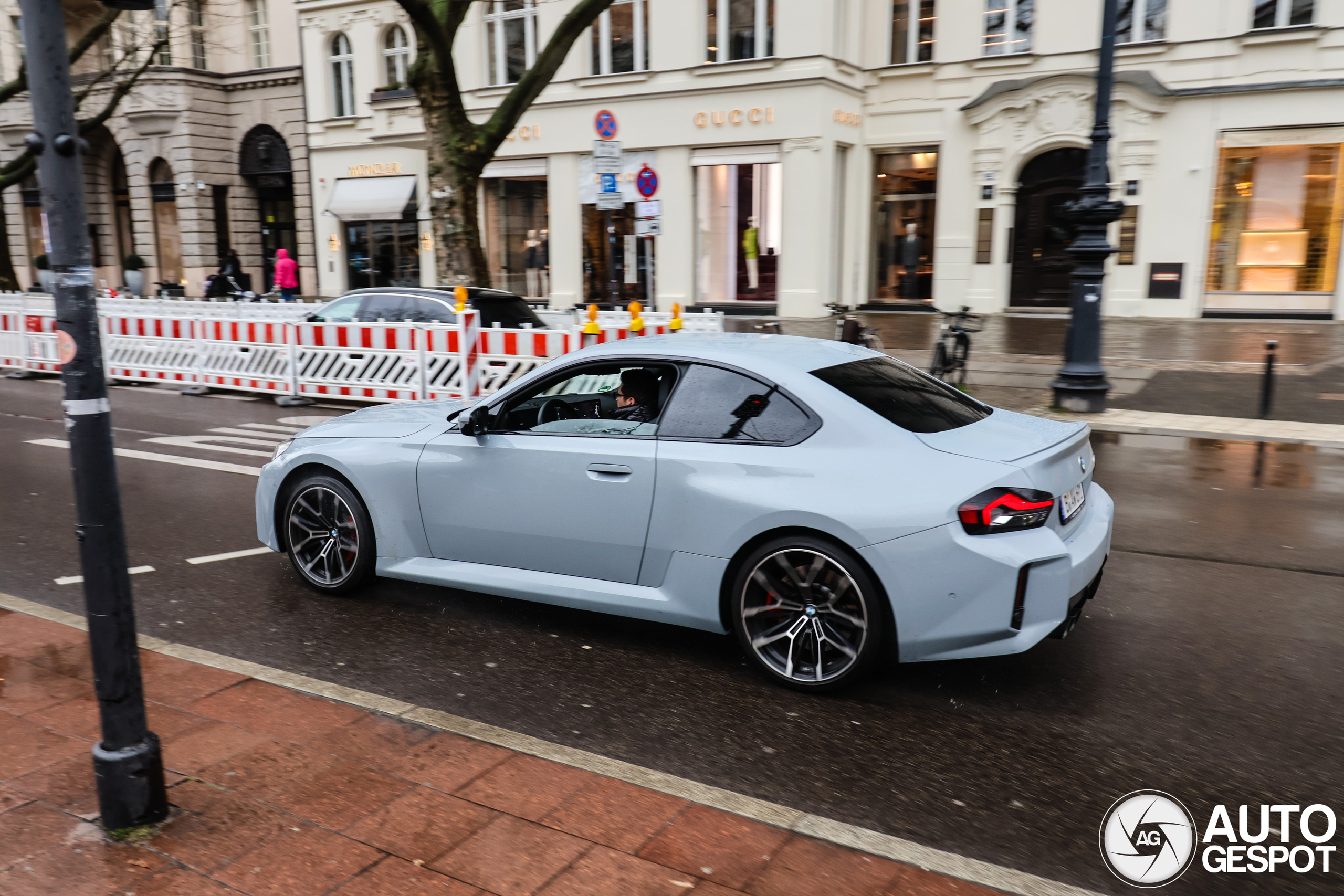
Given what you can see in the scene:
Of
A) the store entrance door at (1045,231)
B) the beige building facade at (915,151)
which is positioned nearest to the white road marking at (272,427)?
the beige building facade at (915,151)

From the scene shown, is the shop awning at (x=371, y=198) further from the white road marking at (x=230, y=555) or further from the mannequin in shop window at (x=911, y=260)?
the white road marking at (x=230, y=555)

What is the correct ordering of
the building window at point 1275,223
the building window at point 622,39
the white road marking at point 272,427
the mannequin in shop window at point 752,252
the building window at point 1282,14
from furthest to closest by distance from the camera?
1. the building window at point 622,39
2. the mannequin in shop window at point 752,252
3. the building window at point 1275,223
4. the building window at point 1282,14
5. the white road marking at point 272,427

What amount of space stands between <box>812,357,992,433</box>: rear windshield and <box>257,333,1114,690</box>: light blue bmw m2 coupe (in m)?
0.01

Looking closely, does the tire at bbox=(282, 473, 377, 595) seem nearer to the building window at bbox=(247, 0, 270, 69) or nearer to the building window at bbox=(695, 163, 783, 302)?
the building window at bbox=(695, 163, 783, 302)

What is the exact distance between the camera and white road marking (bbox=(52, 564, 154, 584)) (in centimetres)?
603

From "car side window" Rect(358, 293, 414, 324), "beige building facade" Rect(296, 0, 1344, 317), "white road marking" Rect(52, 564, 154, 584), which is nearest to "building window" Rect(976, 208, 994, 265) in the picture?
"beige building facade" Rect(296, 0, 1344, 317)

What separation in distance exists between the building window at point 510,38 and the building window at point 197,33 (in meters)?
11.3

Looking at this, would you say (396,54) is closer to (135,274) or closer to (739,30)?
(135,274)

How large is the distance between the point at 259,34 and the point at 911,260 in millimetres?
22221

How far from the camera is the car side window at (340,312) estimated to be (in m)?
13.9

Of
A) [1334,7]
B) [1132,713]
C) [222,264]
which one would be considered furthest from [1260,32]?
[222,264]

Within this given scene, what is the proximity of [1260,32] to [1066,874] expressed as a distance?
21943mm

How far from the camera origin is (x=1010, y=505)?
13.3ft

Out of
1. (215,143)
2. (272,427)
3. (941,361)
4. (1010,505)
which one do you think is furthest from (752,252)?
(1010,505)
